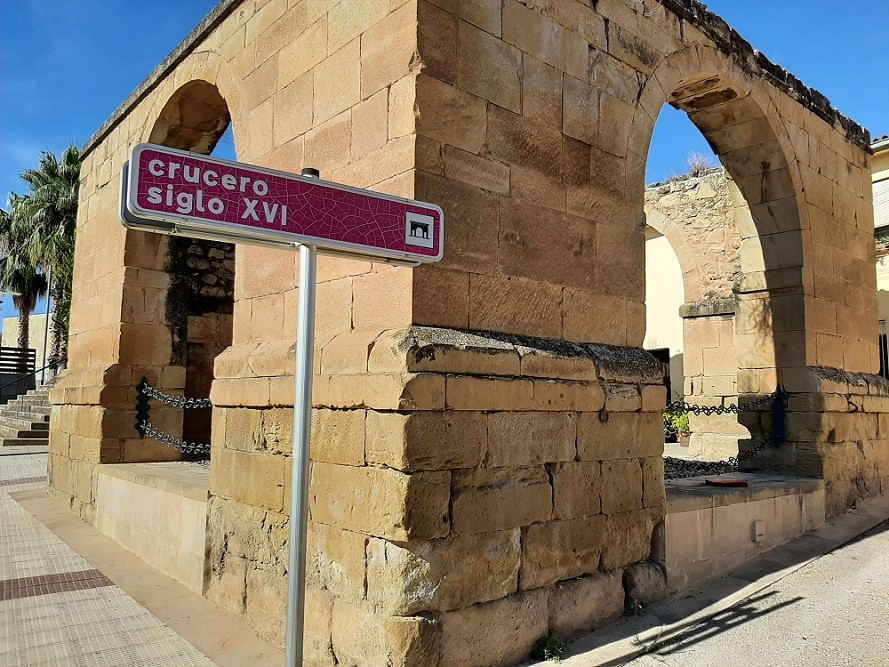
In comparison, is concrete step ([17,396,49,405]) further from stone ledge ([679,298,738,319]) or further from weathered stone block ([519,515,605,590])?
weathered stone block ([519,515,605,590])

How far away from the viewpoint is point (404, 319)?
314cm

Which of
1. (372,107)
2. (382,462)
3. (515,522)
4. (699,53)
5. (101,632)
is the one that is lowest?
(101,632)

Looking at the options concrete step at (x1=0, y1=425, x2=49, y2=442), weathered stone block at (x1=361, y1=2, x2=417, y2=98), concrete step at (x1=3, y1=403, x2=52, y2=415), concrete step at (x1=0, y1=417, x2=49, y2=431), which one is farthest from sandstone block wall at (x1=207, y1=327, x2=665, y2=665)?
concrete step at (x1=3, y1=403, x2=52, y2=415)

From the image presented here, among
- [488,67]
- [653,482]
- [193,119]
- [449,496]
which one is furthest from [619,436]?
[193,119]

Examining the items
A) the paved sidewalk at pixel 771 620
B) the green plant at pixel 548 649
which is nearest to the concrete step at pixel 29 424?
the green plant at pixel 548 649

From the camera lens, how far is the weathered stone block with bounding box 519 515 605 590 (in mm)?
3375

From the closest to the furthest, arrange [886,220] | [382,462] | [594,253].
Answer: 1. [382,462]
2. [594,253]
3. [886,220]

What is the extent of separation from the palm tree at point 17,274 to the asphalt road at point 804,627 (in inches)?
908

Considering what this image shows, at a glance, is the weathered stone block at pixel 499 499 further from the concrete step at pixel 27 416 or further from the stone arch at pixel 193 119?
the concrete step at pixel 27 416

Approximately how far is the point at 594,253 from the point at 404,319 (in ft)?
4.90

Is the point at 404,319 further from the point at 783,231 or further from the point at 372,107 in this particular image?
the point at 783,231

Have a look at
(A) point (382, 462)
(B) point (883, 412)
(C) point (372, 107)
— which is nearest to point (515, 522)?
(A) point (382, 462)

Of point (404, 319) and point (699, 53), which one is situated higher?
point (699, 53)

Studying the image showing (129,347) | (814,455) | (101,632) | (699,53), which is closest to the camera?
(101,632)
